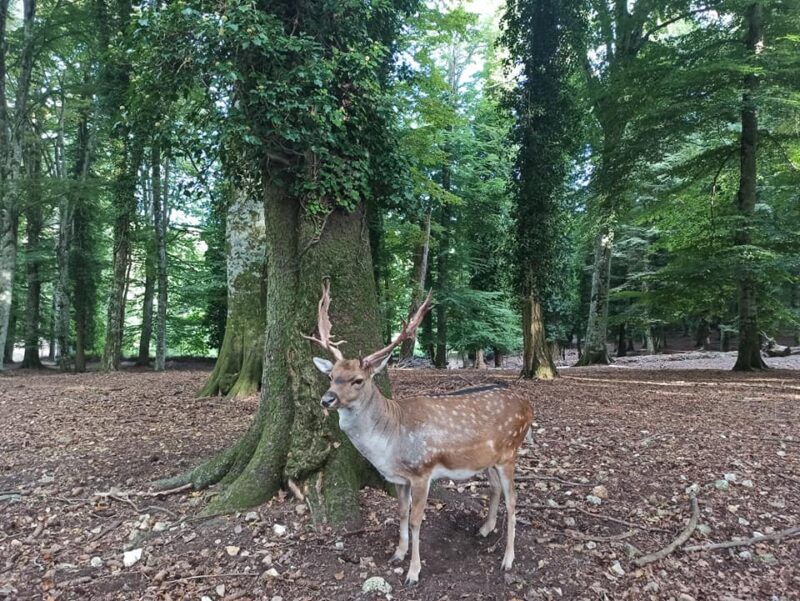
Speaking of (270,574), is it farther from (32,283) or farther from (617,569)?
(32,283)

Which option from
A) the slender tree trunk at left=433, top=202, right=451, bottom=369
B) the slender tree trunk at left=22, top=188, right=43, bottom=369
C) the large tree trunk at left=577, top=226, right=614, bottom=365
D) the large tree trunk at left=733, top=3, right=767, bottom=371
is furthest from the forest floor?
the slender tree trunk at left=22, top=188, right=43, bottom=369

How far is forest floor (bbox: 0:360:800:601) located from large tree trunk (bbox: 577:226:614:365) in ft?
33.5

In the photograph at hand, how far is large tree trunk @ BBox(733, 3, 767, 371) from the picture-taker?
38.6ft

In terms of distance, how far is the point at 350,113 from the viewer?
4648 millimetres

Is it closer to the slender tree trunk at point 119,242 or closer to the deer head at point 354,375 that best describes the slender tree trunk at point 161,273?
the slender tree trunk at point 119,242

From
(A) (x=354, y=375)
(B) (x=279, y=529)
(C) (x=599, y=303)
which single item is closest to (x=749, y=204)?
(C) (x=599, y=303)

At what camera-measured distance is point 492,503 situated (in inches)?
155

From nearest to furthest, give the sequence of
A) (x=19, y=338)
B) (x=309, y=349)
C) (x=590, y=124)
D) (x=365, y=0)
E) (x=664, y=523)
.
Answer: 1. (x=664, y=523)
2. (x=309, y=349)
3. (x=365, y=0)
4. (x=590, y=124)
5. (x=19, y=338)

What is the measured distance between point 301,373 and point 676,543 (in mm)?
3046

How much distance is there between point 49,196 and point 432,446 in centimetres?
1544

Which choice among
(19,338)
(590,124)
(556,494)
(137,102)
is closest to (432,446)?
(556,494)

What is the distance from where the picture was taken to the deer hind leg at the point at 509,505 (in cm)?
347

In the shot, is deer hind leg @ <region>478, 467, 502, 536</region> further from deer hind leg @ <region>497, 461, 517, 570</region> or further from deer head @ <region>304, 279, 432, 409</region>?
deer head @ <region>304, 279, 432, 409</region>

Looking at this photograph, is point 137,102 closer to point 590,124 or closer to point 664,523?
point 664,523
